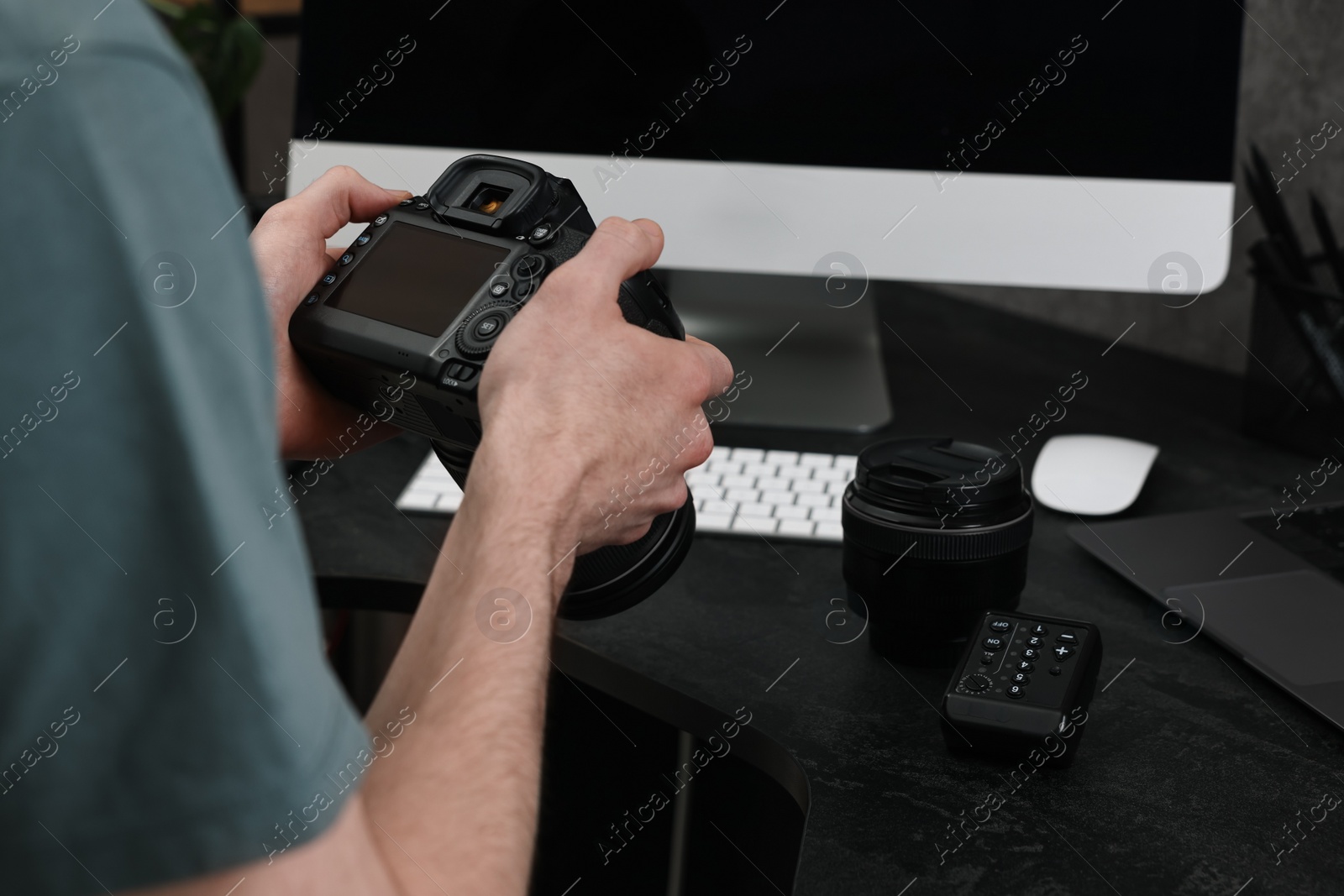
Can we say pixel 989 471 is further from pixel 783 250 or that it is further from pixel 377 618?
pixel 377 618

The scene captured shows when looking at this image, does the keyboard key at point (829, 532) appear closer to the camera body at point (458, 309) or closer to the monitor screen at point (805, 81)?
the camera body at point (458, 309)

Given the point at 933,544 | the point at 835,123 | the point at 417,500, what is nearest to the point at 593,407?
the point at 933,544

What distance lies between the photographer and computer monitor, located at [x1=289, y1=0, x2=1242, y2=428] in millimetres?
753

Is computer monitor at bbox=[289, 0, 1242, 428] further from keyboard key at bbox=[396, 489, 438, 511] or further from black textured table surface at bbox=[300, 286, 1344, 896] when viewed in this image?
keyboard key at bbox=[396, 489, 438, 511]

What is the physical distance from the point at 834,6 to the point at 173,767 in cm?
66

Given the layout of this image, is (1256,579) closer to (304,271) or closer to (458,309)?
(458,309)

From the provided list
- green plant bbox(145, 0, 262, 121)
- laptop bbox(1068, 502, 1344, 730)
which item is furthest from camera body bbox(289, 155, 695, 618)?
green plant bbox(145, 0, 262, 121)

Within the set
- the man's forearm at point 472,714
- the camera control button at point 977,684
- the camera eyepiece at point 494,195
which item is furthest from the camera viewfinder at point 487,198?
the camera control button at point 977,684

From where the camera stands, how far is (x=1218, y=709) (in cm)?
53

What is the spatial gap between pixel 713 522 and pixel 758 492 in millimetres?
42

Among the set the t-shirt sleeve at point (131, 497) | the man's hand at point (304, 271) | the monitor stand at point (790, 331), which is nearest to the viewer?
the t-shirt sleeve at point (131, 497)

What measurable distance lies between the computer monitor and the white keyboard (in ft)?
0.33

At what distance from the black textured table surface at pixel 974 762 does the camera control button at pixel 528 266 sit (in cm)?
20

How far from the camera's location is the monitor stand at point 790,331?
892mm
